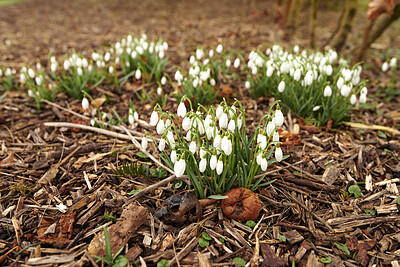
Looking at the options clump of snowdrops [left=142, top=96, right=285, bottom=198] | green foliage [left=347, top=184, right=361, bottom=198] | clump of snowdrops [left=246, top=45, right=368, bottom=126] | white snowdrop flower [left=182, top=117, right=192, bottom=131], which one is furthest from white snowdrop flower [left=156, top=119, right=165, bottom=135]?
green foliage [left=347, top=184, right=361, bottom=198]

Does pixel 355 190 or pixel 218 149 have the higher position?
pixel 218 149

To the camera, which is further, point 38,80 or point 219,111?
point 38,80

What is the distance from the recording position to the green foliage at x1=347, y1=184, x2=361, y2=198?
2.61m

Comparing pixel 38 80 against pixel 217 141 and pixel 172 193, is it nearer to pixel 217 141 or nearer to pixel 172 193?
pixel 172 193

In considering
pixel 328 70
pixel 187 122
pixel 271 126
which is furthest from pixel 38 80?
pixel 328 70

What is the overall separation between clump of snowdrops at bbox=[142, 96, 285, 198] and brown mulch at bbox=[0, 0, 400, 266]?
0.24 metres

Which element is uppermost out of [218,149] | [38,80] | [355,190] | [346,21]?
[346,21]

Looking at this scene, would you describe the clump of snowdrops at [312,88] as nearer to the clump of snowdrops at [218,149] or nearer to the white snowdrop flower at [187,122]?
the clump of snowdrops at [218,149]

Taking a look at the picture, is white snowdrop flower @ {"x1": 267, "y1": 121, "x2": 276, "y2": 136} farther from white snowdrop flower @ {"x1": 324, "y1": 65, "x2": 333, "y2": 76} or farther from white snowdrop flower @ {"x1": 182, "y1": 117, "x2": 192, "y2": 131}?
white snowdrop flower @ {"x1": 324, "y1": 65, "x2": 333, "y2": 76}

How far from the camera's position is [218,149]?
211 cm

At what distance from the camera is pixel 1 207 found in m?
2.41

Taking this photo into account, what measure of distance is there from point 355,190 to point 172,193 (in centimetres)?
161

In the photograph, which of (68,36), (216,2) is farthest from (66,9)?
(216,2)

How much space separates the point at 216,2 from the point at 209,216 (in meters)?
9.34
